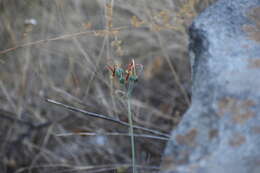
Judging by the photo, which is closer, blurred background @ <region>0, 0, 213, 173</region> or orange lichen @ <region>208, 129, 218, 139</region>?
orange lichen @ <region>208, 129, 218, 139</region>

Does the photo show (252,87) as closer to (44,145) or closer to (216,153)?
(216,153)

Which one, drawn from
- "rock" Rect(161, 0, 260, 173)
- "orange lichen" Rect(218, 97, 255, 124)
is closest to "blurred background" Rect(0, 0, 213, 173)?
"rock" Rect(161, 0, 260, 173)

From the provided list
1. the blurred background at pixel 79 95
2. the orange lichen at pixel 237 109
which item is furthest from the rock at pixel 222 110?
the blurred background at pixel 79 95

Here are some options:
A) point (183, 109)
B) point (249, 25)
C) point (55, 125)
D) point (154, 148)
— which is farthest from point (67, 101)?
point (249, 25)

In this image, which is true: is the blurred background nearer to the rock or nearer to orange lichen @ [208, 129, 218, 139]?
the rock

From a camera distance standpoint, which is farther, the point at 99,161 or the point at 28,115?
the point at 28,115

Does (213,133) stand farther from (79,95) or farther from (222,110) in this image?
(79,95)
